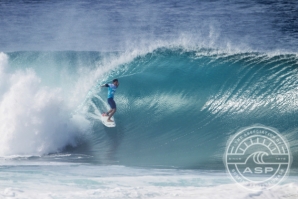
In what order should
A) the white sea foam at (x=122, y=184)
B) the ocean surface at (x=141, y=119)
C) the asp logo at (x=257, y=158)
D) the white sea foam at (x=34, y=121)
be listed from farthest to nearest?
the white sea foam at (x=34, y=121) → the asp logo at (x=257, y=158) → the ocean surface at (x=141, y=119) → the white sea foam at (x=122, y=184)

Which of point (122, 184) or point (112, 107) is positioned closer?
point (122, 184)

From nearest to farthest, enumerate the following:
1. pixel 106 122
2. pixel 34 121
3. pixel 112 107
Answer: pixel 112 107 → pixel 34 121 → pixel 106 122

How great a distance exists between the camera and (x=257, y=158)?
11688 mm

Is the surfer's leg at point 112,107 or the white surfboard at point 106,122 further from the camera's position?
the white surfboard at point 106,122

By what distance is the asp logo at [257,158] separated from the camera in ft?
34.3

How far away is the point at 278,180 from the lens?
1030cm

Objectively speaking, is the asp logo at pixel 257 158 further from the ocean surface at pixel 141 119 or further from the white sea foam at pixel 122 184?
the white sea foam at pixel 122 184

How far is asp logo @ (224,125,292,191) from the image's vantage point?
34.3 ft

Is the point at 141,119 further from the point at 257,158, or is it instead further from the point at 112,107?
the point at 257,158

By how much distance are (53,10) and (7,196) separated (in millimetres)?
27372

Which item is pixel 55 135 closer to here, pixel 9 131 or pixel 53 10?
pixel 9 131

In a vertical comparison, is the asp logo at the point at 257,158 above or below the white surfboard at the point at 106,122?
below

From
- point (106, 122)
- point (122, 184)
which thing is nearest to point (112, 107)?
point (106, 122)

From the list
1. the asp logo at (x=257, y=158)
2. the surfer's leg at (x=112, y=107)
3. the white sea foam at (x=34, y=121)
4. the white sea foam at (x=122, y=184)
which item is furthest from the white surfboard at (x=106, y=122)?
the asp logo at (x=257, y=158)
